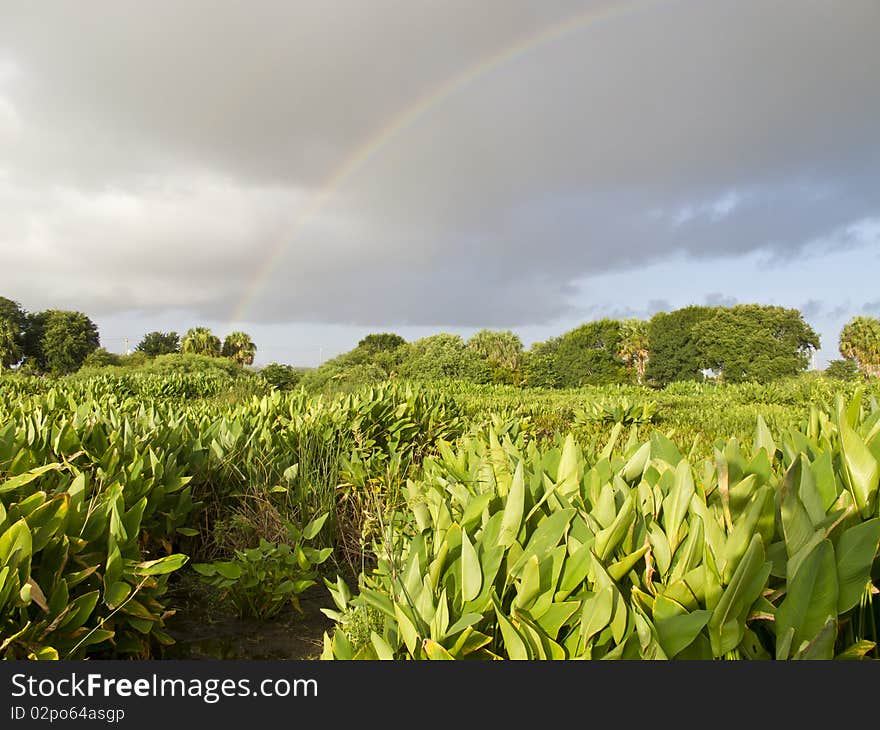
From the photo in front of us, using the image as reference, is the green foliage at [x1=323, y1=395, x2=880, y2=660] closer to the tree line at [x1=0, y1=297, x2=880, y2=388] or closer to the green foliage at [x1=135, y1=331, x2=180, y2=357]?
the tree line at [x1=0, y1=297, x2=880, y2=388]

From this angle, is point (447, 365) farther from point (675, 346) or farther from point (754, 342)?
point (754, 342)

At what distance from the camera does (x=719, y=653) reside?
4.96 ft

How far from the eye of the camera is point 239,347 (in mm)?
66625

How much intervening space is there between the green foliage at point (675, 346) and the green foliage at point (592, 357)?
9.72ft

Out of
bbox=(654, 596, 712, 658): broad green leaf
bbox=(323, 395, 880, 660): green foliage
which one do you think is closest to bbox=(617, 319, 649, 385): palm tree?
bbox=(323, 395, 880, 660): green foliage

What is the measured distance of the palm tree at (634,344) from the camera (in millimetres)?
57594

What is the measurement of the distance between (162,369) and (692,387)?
77.7 ft

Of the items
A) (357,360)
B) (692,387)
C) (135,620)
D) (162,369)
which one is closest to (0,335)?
(357,360)

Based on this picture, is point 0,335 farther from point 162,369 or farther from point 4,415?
point 4,415

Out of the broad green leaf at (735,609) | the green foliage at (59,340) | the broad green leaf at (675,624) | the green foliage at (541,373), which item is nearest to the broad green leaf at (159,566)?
the broad green leaf at (675,624)

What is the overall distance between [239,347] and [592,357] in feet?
131

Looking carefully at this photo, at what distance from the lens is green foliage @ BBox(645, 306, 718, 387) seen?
50.5 meters

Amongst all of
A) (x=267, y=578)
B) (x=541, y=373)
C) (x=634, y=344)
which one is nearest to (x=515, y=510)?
(x=267, y=578)

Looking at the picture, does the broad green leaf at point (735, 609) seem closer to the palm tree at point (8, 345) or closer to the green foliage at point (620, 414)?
the green foliage at point (620, 414)
